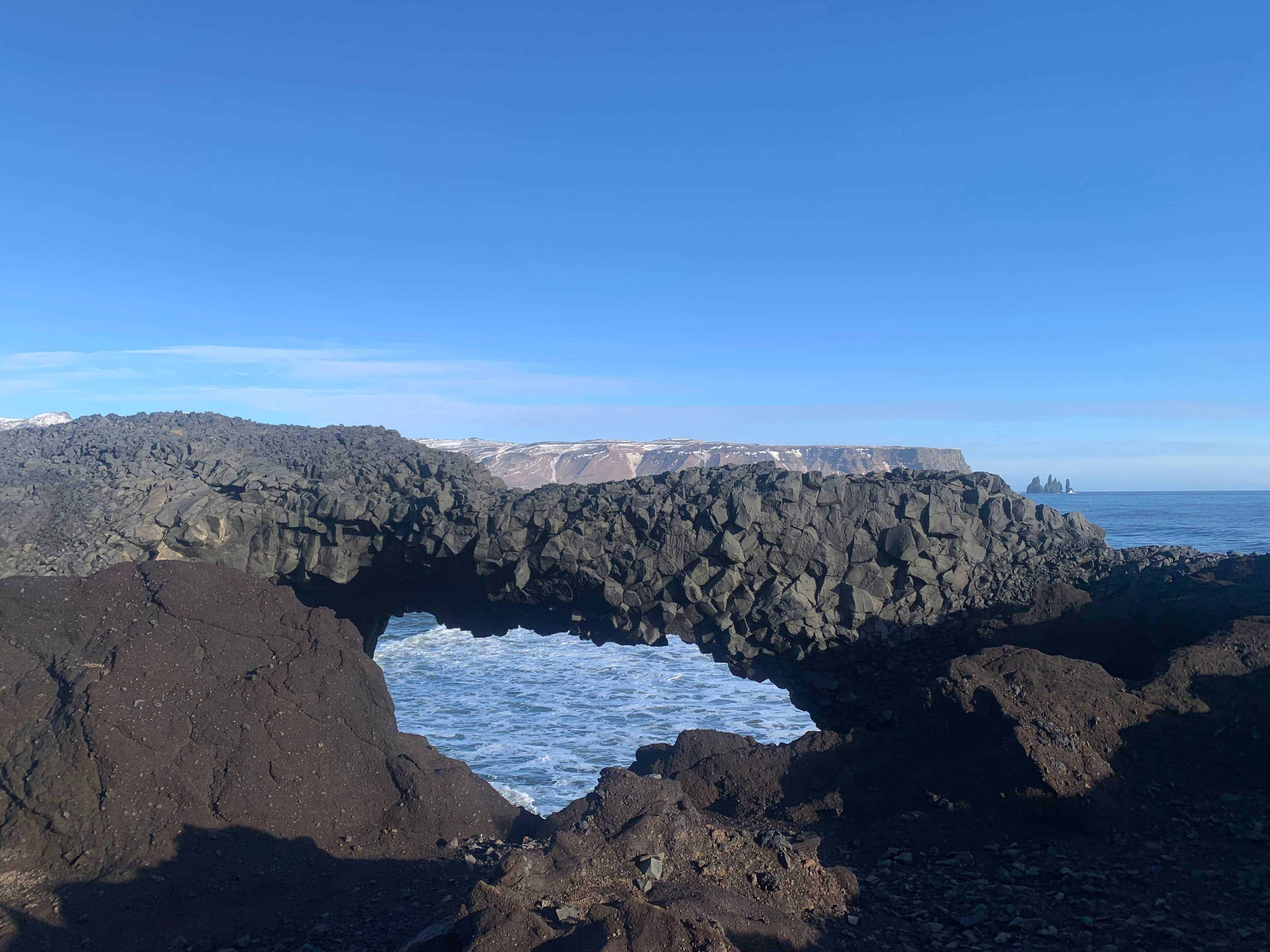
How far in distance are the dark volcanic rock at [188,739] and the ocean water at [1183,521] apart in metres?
11.7

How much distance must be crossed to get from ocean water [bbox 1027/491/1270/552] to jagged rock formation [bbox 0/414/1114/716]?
3.46 meters

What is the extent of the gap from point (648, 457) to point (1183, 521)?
58228 mm

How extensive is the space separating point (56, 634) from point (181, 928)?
402 centimetres

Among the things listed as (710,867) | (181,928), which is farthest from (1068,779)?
(181,928)

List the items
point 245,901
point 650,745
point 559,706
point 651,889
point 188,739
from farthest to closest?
point 559,706
point 650,745
point 188,739
point 245,901
point 651,889

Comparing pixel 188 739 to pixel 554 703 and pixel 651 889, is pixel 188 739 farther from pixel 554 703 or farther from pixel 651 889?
pixel 554 703

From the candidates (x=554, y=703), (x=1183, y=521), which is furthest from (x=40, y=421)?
(x=1183, y=521)

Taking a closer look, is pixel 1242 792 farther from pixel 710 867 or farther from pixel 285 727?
pixel 285 727

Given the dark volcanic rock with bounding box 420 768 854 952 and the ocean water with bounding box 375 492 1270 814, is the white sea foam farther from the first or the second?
the dark volcanic rock with bounding box 420 768 854 952

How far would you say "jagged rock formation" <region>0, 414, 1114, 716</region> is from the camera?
1161cm

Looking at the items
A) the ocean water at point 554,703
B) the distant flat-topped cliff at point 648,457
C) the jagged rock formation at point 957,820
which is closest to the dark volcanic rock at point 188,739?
the jagged rock formation at point 957,820

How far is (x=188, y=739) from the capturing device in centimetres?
854

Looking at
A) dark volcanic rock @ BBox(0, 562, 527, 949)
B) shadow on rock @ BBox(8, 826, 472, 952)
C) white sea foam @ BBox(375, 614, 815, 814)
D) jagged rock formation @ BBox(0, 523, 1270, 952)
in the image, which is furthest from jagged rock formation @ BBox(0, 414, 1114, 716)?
shadow on rock @ BBox(8, 826, 472, 952)

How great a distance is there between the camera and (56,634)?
8.91 m
